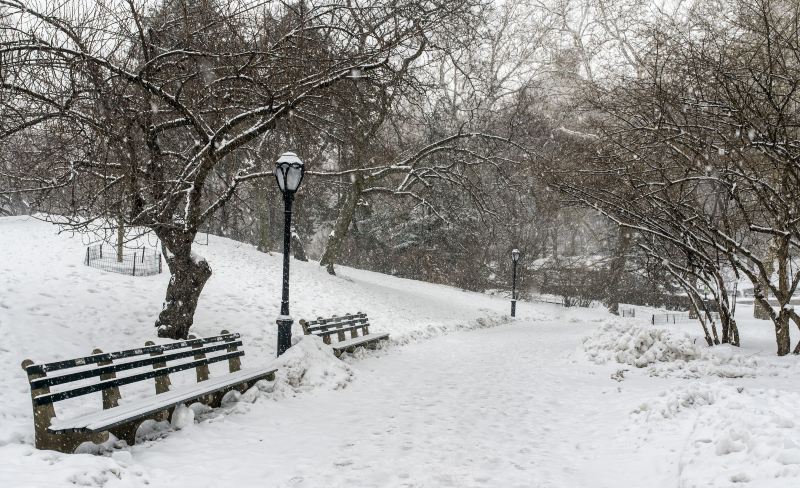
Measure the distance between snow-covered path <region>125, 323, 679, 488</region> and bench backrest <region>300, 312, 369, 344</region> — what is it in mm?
1441

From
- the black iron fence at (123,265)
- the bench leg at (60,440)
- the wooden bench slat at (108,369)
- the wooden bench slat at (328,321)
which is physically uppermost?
the black iron fence at (123,265)

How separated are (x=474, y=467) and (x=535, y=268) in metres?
34.3

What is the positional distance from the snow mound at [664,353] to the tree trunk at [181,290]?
8.26 m

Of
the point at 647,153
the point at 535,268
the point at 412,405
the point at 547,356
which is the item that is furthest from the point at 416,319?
the point at 535,268

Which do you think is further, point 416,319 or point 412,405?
point 416,319

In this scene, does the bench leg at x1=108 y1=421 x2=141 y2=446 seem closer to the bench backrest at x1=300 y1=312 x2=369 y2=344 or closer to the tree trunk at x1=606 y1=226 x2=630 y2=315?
the bench backrest at x1=300 y1=312 x2=369 y2=344

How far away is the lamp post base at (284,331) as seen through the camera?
8.72 metres

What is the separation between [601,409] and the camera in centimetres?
743

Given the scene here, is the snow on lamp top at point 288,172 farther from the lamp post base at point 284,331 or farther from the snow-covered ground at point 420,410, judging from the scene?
the snow-covered ground at point 420,410

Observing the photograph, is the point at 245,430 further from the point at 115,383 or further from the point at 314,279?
the point at 314,279

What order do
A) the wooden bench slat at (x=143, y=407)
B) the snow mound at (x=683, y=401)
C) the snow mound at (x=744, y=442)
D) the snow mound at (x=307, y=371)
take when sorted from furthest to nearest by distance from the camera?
the snow mound at (x=307, y=371) < the snow mound at (x=683, y=401) < the wooden bench slat at (x=143, y=407) < the snow mound at (x=744, y=442)

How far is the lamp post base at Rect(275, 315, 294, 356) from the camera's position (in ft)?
28.6

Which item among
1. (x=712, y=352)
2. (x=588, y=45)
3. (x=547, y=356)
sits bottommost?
(x=547, y=356)

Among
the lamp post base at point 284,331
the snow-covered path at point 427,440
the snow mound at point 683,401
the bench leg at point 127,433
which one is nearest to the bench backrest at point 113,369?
the bench leg at point 127,433
